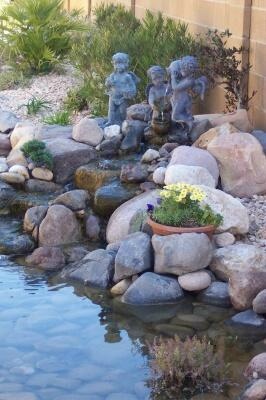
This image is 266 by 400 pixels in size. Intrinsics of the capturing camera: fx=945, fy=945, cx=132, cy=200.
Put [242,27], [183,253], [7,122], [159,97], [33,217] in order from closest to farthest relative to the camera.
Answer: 1. [183,253]
2. [33,217]
3. [159,97]
4. [242,27]
5. [7,122]

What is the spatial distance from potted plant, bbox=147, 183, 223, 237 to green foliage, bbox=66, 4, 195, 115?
388cm

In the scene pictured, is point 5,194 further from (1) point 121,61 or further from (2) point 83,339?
(2) point 83,339

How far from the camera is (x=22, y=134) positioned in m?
10.5

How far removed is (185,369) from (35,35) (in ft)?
29.4

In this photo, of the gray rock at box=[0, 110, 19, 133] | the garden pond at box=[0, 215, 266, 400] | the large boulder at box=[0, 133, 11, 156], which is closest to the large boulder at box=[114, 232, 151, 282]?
the garden pond at box=[0, 215, 266, 400]

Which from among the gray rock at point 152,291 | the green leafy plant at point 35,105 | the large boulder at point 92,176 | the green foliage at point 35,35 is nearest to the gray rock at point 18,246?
the large boulder at point 92,176

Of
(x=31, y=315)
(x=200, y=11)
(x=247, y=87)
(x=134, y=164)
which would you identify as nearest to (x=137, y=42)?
(x=200, y=11)

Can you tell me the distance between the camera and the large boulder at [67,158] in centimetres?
980

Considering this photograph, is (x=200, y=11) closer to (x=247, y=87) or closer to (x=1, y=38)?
(x=247, y=87)

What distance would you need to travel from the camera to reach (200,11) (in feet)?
41.0

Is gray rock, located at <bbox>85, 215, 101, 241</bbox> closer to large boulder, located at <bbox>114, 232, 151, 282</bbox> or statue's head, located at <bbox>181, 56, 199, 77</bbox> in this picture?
large boulder, located at <bbox>114, 232, 151, 282</bbox>

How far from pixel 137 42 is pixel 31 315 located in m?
5.96

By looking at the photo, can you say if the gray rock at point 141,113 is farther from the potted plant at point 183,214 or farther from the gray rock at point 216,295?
the gray rock at point 216,295

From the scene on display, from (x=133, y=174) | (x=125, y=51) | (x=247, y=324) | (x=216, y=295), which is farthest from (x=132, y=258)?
(x=125, y=51)
